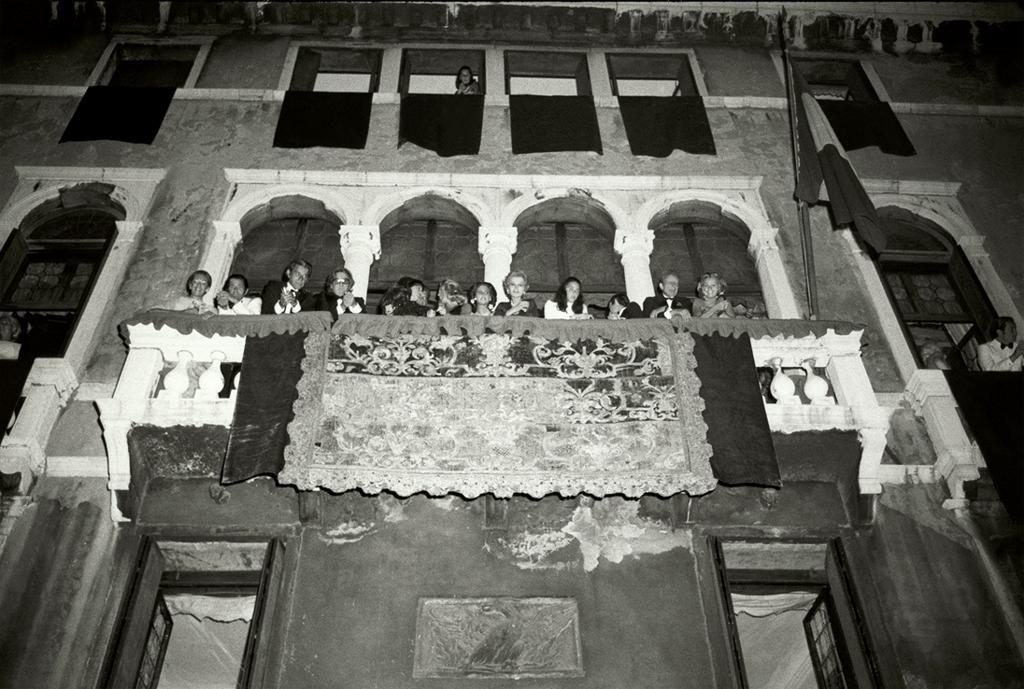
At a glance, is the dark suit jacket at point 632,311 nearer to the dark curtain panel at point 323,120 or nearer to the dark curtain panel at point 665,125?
the dark curtain panel at point 665,125

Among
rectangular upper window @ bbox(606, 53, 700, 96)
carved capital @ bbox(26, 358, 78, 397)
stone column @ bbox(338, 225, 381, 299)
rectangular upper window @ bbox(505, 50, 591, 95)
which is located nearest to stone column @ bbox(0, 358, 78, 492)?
carved capital @ bbox(26, 358, 78, 397)

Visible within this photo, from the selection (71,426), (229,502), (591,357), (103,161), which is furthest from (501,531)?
(103,161)

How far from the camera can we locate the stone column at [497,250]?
948 cm

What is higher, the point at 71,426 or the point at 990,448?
the point at 71,426

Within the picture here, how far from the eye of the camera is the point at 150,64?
Answer: 486 inches

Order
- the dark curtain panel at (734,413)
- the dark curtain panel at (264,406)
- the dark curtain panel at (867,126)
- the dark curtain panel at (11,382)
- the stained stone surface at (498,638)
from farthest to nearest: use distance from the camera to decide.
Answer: the dark curtain panel at (867,126), the dark curtain panel at (11,382), the dark curtain panel at (734,413), the dark curtain panel at (264,406), the stained stone surface at (498,638)

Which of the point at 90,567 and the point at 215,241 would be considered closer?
the point at 90,567

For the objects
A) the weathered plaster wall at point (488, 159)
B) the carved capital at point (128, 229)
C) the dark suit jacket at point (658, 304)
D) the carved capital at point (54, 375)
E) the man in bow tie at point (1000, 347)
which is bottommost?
the carved capital at point (54, 375)

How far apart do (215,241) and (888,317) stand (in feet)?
24.0

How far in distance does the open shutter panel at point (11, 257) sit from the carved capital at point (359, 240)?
3.59m

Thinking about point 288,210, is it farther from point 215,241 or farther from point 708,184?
point 708,184

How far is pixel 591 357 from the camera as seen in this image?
24.1 ft

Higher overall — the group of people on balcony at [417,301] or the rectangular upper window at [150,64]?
the rectangular upper window at [150,64]

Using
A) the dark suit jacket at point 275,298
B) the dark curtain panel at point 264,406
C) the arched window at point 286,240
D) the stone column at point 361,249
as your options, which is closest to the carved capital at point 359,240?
the stone column at point 361,249
